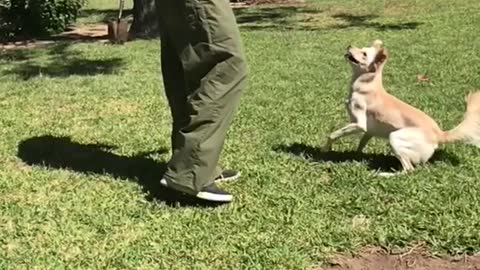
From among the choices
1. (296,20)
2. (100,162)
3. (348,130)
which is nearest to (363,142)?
(348,130)

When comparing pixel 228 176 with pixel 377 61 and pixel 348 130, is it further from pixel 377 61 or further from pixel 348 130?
pixel 377 61

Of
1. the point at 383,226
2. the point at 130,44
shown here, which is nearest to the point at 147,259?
the point at 383,226

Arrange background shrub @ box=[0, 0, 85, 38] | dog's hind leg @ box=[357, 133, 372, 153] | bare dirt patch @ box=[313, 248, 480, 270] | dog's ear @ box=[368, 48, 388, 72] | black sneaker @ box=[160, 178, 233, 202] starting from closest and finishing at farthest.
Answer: bare dirt patch @ box=[313, 248, 480, 270]
black sneaker @ box=[160, 178, 233, 202]
dog's ear @ box=[368, 48, 388, 72]
dog's hind leg @ box=[357, 133, 372, 153]
background shrub @ box=[0, 0, 85, 38]

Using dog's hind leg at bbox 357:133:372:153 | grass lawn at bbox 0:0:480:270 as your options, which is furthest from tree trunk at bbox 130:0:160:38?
dog's hind leg at bbox 357:133:372:153

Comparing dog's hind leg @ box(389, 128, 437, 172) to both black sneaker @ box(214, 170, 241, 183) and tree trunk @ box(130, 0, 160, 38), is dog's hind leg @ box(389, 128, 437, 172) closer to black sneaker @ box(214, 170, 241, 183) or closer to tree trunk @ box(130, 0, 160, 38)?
black sneaker @ box(214, 170, 241, 183)

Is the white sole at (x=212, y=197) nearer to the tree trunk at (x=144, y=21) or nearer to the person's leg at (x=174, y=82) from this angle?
the person's leg at (x=174, y=82)

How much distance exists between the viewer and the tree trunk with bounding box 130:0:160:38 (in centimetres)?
1261

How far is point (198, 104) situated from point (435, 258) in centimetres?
144

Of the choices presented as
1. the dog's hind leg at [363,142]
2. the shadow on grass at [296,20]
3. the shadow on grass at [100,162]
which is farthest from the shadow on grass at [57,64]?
the dog's hind leg at [363,142]

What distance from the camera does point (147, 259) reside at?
3543mm

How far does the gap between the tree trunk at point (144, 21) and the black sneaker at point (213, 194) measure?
869 cm

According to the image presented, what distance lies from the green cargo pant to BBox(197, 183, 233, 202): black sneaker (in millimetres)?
41

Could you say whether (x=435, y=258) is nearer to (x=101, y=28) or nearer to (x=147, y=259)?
(x=147, y=259)

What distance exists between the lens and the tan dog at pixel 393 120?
179 inches
